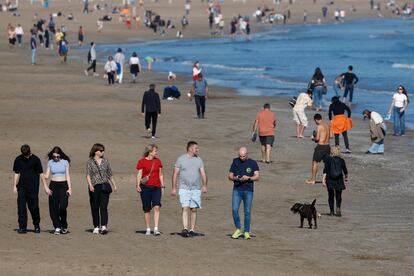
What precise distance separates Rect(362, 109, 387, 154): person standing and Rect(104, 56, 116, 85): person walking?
61.3 feet

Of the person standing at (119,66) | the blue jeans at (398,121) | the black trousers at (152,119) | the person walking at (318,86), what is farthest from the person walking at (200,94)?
the person standing at (119,66)

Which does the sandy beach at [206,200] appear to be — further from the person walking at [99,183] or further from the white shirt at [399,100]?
the white shirt at [399,100]

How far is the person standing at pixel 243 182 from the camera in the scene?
17172 mm

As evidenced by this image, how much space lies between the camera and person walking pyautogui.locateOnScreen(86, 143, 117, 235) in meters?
17.1

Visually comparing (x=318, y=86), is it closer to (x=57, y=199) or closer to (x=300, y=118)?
(x=300, y=118)

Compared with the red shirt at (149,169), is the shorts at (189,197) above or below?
below

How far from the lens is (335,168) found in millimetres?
19328

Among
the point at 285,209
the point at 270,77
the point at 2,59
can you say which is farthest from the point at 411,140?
the point at 2,59

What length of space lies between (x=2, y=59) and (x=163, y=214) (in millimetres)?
40193

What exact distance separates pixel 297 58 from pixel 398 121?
124 feet

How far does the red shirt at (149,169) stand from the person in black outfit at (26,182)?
4.64 feet

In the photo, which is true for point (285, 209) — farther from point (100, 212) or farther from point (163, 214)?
point (100, 212)

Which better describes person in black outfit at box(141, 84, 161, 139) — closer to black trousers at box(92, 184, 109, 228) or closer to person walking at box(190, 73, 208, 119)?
person walking at box(190, 73, 208, 119)

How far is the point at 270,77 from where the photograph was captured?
178ft
